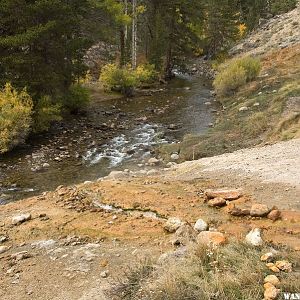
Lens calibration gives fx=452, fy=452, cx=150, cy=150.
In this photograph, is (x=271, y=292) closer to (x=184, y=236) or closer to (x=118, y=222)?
(x=184, y=236)

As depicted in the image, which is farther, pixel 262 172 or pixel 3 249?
pixel 262 172

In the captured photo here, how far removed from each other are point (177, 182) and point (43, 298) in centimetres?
517

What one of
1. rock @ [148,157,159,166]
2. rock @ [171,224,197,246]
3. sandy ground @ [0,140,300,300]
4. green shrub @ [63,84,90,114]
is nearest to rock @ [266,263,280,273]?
sandy ground @ [0,140,300,300]

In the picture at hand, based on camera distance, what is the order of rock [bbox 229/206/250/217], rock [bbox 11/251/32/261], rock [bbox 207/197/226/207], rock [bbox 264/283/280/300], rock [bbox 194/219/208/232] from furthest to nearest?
rock [bbox 207/197/226/207]
rock [bbox 229/206/250/217]
rock [bbox 11/251/32/261]
rock [bbox 194/219/208/232]
rock [bbox 264/283/280/300]

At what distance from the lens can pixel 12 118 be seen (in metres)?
17.6

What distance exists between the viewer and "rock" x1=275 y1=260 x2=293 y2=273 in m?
5.17

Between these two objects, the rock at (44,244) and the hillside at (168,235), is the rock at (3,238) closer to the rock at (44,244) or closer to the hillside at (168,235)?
the hillside at (168,235)

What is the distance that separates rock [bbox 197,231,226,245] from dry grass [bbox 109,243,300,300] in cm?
23

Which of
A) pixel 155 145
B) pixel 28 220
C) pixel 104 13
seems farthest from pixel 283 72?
pixel 28 220

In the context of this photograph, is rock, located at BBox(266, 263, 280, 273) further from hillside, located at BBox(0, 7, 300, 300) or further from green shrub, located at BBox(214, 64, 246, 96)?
green shrub, located at BBox(214, 64, 246, 96)

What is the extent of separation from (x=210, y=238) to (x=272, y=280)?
146cm

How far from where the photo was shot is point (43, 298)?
6156 millimetres

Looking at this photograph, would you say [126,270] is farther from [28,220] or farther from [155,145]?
[155,145]

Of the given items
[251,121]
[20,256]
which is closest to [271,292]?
[20,256]
